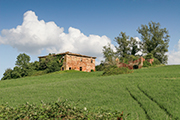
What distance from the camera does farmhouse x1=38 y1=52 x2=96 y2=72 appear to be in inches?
1459

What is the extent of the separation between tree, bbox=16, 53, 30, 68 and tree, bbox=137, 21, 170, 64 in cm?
3078

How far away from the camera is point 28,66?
115ft

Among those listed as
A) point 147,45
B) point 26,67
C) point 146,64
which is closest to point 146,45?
point 147,45

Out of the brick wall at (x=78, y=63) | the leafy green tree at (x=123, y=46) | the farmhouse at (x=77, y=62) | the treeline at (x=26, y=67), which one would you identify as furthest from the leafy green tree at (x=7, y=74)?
the leafy green tree at (x=123, y=46)

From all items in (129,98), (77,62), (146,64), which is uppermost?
(77,62)

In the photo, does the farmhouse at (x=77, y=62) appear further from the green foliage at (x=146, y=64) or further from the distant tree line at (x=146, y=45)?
the green foliage at (x=146, y=64)

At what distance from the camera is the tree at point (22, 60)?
1364 inches

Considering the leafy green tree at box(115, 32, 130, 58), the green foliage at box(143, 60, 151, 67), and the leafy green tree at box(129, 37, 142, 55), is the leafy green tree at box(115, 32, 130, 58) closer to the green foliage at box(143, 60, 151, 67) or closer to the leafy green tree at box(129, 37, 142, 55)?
the leafy green tree at box(129, 37, 142, 55)

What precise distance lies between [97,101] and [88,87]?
2.47m

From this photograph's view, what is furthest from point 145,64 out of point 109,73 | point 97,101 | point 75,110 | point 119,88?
point 75,110

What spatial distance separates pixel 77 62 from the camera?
39.1 meters

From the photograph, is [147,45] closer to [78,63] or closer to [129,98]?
[78,63]

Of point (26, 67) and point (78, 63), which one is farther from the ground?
point (78, 63)

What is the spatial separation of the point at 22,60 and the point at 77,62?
12.9 meters
